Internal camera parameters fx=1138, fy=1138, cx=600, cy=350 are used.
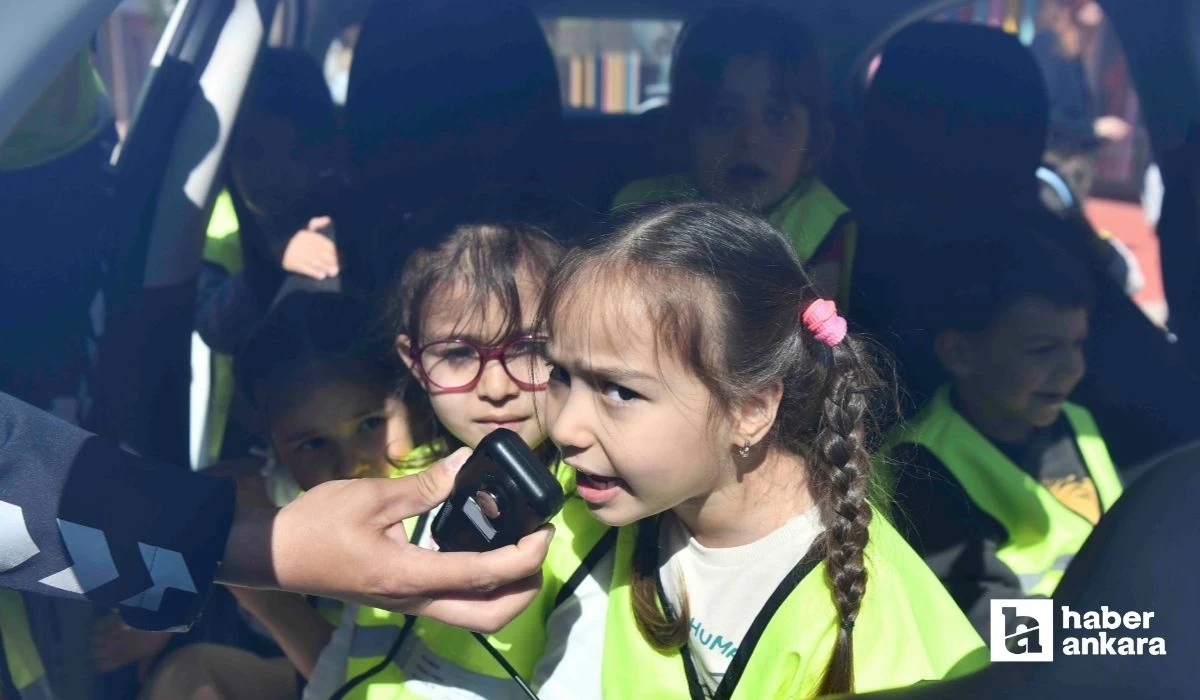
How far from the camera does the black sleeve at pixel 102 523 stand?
3.61ft

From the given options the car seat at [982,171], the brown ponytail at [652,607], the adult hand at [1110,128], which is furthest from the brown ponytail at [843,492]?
the adult hand at [1110,128]

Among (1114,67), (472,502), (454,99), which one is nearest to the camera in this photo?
(472,502)

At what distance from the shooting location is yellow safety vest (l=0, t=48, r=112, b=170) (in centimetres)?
155

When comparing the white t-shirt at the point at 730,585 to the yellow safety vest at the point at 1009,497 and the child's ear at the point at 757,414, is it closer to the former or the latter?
the child's ear at the point at 757,414

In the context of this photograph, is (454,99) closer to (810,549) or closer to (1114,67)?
(810,549)

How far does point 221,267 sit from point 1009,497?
1.50m

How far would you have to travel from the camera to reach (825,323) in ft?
4.23

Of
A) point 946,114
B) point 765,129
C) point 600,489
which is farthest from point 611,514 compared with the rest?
point 946,114

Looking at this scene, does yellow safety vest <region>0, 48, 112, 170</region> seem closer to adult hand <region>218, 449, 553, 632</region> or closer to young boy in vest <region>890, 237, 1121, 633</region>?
adult hand <region>218, 449, 553, 632</region>

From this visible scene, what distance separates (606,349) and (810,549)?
0.32 meters

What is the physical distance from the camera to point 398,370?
188 cm

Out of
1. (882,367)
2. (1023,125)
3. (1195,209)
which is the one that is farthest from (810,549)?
(1023,125)

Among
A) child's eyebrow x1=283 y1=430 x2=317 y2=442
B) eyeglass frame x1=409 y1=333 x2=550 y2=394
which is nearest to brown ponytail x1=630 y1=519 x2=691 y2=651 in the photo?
eyeglass frame x1=409 y1=333 x2=550 y2=394

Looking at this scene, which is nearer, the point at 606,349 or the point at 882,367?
the point at 606,349
